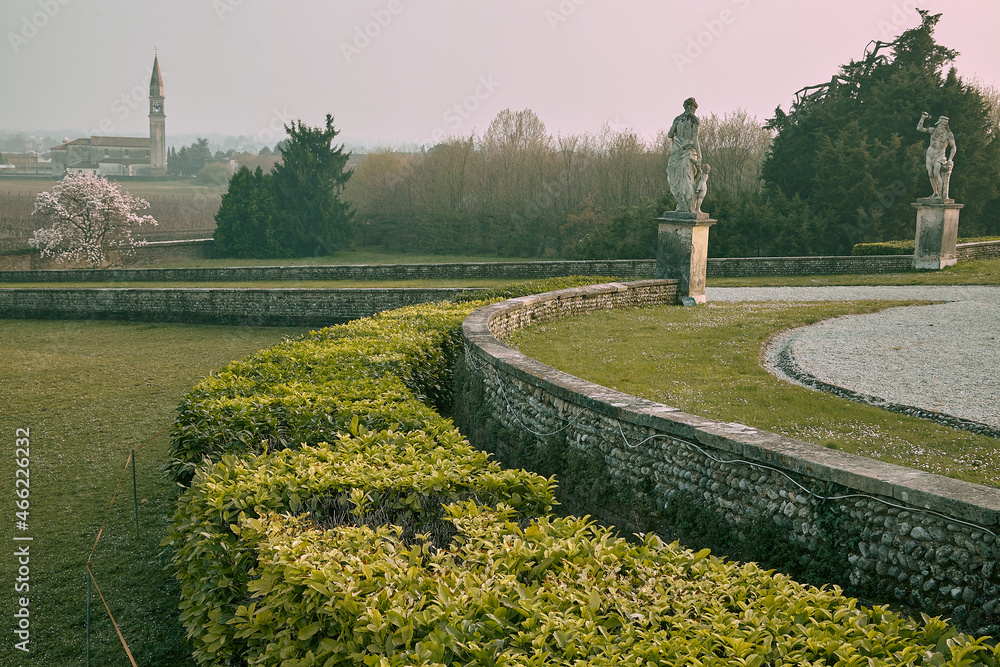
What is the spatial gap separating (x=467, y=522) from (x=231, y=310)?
16.5m

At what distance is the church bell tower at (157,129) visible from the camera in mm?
90062

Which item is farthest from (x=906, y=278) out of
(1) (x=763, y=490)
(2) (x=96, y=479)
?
(2) (x=96, y=479)

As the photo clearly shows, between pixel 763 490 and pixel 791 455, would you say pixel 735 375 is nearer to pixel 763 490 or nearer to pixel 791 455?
pixel 763 490

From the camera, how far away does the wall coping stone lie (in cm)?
347

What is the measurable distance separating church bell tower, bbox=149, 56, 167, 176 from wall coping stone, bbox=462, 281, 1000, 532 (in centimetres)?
9587

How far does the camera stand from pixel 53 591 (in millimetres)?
5359

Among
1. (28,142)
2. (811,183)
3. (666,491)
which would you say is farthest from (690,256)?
(28,142)

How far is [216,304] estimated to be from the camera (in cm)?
1878

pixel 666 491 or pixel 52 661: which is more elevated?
pixel 666 491

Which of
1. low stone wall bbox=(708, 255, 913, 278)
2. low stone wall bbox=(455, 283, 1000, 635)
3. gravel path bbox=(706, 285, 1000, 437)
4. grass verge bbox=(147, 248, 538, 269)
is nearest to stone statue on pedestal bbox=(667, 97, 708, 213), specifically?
gravel path bbox=(706, 285, 1000, 437)

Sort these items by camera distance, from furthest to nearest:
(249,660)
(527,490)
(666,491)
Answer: (666,491) < (527,490) < (249,660)

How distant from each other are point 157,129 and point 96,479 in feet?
321

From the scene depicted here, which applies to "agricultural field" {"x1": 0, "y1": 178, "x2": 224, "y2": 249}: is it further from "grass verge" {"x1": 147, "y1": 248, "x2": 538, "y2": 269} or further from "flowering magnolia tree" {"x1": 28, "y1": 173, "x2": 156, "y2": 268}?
"grass verge" {"x1": 147, "y1": 248, "x2": 538, "y2": 269}

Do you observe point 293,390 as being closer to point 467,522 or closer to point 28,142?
point 467,522
